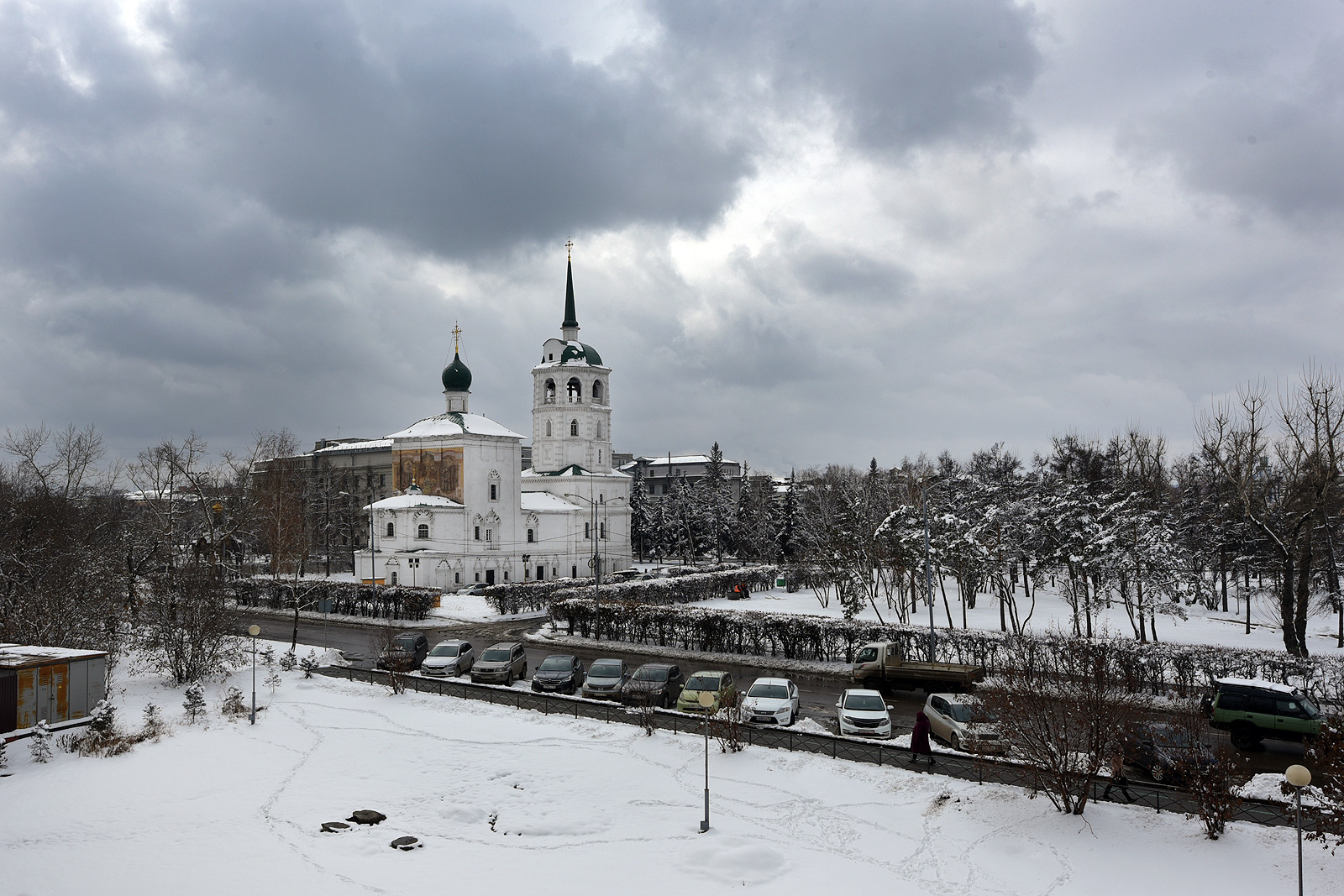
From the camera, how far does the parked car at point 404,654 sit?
23841 millimetres

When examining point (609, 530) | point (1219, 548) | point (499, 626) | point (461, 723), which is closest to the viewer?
point (461, 723)

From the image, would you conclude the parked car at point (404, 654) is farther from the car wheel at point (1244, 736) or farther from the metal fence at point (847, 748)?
the car wheel at point (1244, 736)

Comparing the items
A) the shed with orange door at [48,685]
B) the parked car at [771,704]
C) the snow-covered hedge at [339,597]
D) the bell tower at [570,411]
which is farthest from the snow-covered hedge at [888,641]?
the bell tower at [570,411]

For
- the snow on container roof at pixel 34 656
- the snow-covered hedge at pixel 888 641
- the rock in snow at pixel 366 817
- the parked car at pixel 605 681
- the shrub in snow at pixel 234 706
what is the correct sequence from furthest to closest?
1. the snow-covered hedge at pixel 888 641
2. the parked car at pixel 605 681
3. the shrub in snow at pixel 234 706
4. the snow on container roof at pixel 34 656
5. the rock in snow at pixel 366 817

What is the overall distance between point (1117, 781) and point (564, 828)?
8722mm

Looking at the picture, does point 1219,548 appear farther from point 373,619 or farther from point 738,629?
point 373,619

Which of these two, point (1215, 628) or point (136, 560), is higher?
point (136, 560)

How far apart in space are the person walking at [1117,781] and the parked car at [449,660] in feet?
60.1

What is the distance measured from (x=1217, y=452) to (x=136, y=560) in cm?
4329

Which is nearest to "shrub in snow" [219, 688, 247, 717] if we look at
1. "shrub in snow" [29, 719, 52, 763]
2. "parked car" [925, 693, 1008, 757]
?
"shrub in snow" [29, 719, 52, 763]

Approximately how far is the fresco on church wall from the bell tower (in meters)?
11.9

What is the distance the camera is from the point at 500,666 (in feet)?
80.8

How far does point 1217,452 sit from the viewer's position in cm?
3234

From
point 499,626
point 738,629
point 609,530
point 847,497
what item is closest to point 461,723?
point 738,629
